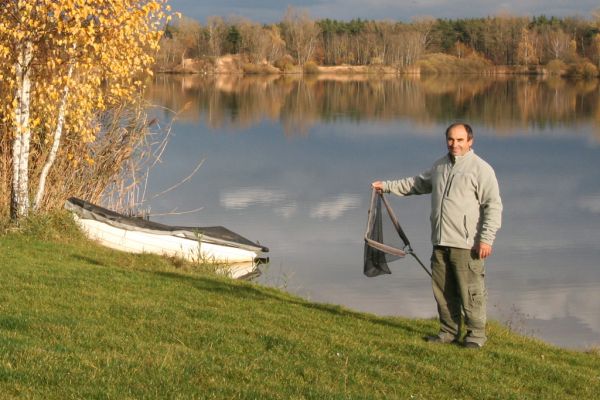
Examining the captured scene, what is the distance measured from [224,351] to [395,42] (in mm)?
117687

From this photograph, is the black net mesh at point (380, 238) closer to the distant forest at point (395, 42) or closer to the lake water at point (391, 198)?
the lake water at point (391, 198)

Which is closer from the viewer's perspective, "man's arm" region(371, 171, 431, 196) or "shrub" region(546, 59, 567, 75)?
"man's arm" region(371, 171, 431, 196)

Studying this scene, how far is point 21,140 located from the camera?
1603 centimetres

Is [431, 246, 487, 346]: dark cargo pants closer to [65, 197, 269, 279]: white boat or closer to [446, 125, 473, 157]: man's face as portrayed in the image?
[446, 125, 473, 157]: man's face

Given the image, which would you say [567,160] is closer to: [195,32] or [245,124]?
[245,124]

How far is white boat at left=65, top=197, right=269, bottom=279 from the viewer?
56.2 ft

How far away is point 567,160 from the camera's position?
119 ft

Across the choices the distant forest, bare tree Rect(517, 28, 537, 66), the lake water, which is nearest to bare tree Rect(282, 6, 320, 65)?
the distant forest

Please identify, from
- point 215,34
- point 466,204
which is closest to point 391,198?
point 466,204

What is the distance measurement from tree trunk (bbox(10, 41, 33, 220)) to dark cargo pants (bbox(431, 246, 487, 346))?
8.53 m

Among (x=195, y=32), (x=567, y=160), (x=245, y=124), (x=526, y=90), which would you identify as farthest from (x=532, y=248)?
(x=195, y=32)

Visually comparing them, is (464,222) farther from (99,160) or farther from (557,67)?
(557,67)

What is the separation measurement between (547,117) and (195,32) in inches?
3061

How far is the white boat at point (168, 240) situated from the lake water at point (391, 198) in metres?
0.64
